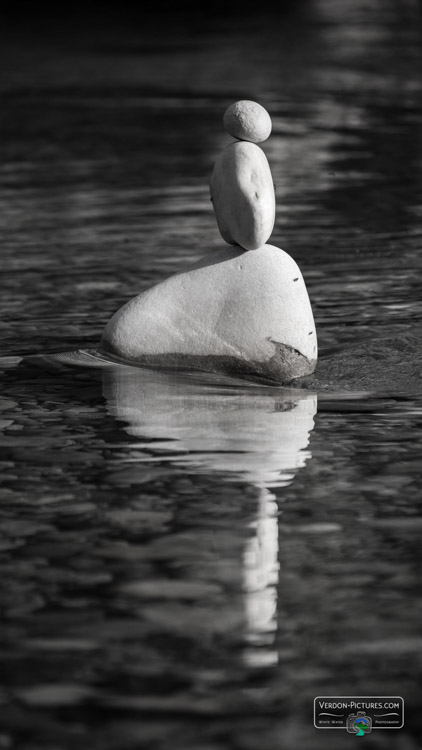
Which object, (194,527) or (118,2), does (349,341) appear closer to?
(194,527)

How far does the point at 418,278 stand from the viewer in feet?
31.3

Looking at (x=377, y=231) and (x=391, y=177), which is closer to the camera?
(x=377, y=231)

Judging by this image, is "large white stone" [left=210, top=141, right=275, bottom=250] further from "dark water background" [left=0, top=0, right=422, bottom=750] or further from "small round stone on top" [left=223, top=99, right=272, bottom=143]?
"dark water background" [left=0, top=0, right=422, bottom=750]

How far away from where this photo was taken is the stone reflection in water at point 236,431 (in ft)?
16.0

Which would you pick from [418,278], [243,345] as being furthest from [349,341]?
[418,278]

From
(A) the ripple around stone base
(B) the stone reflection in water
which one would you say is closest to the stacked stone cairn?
(A) the ripple around stone base

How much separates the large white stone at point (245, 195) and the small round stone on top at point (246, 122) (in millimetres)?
52

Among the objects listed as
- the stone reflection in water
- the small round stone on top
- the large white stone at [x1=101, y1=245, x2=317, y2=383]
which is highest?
the small round stone on top

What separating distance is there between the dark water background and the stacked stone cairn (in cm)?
16

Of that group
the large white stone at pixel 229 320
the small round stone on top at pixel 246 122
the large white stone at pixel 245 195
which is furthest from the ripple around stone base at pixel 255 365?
the small round stone on top at pixel 246 122

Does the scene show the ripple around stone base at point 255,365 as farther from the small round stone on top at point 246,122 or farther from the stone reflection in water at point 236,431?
the small round stone on top at point 246,122

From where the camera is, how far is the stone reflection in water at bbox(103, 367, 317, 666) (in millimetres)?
4871

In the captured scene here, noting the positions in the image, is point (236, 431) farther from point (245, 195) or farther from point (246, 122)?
point (246, 122)

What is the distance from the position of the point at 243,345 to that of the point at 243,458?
56.7 inches
